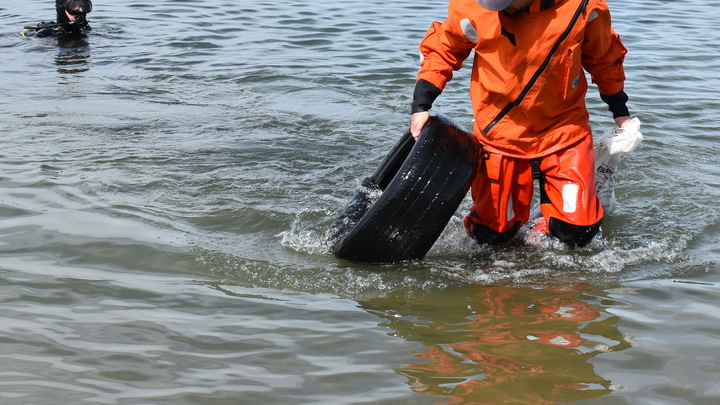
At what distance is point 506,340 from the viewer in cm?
398

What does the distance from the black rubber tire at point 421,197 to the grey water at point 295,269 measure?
6.2 inches

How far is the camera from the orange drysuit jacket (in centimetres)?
451

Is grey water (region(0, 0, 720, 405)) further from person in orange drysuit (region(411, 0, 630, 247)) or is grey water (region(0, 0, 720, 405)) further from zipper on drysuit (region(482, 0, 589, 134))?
zipper on drysuit (region(482, 0, 589, 134))

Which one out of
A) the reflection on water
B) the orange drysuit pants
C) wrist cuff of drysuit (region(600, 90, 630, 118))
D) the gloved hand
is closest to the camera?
the reflection on water

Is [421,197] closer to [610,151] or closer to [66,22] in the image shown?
[610,151]

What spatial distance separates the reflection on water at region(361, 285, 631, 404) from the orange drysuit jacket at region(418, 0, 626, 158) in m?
0.87

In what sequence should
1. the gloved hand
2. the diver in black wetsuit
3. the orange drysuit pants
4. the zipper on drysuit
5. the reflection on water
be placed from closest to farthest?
the reflection on water → the zipper on drysuit → the orange drysuit pants → the gloved hand → the diver in black wetsuit

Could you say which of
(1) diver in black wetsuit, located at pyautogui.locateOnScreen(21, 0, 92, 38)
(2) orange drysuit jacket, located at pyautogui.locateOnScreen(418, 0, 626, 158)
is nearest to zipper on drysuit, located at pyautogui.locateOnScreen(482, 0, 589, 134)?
(2) orange drysuit jacket, located at pyautogui.locateOnScreen(418, 0, 626, 158)

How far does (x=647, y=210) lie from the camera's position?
619 centimetres

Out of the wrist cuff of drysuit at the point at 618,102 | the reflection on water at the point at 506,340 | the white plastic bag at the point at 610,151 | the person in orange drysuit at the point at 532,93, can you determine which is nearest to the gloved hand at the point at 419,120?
the person in orange drysuit at the point at 532,93

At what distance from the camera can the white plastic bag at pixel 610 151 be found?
16.8ft

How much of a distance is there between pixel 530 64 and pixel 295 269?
1735 millimetres

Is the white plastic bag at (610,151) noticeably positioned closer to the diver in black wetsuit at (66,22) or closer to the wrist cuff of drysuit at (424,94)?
the wrist cuff of drysuit at (424,94)

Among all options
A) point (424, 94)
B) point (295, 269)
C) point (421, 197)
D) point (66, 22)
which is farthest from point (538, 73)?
point (66, 22)
